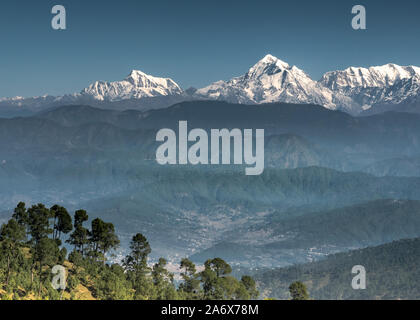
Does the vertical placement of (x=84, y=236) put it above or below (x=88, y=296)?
above

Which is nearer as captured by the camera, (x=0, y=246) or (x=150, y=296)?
(x=0, y=246)
